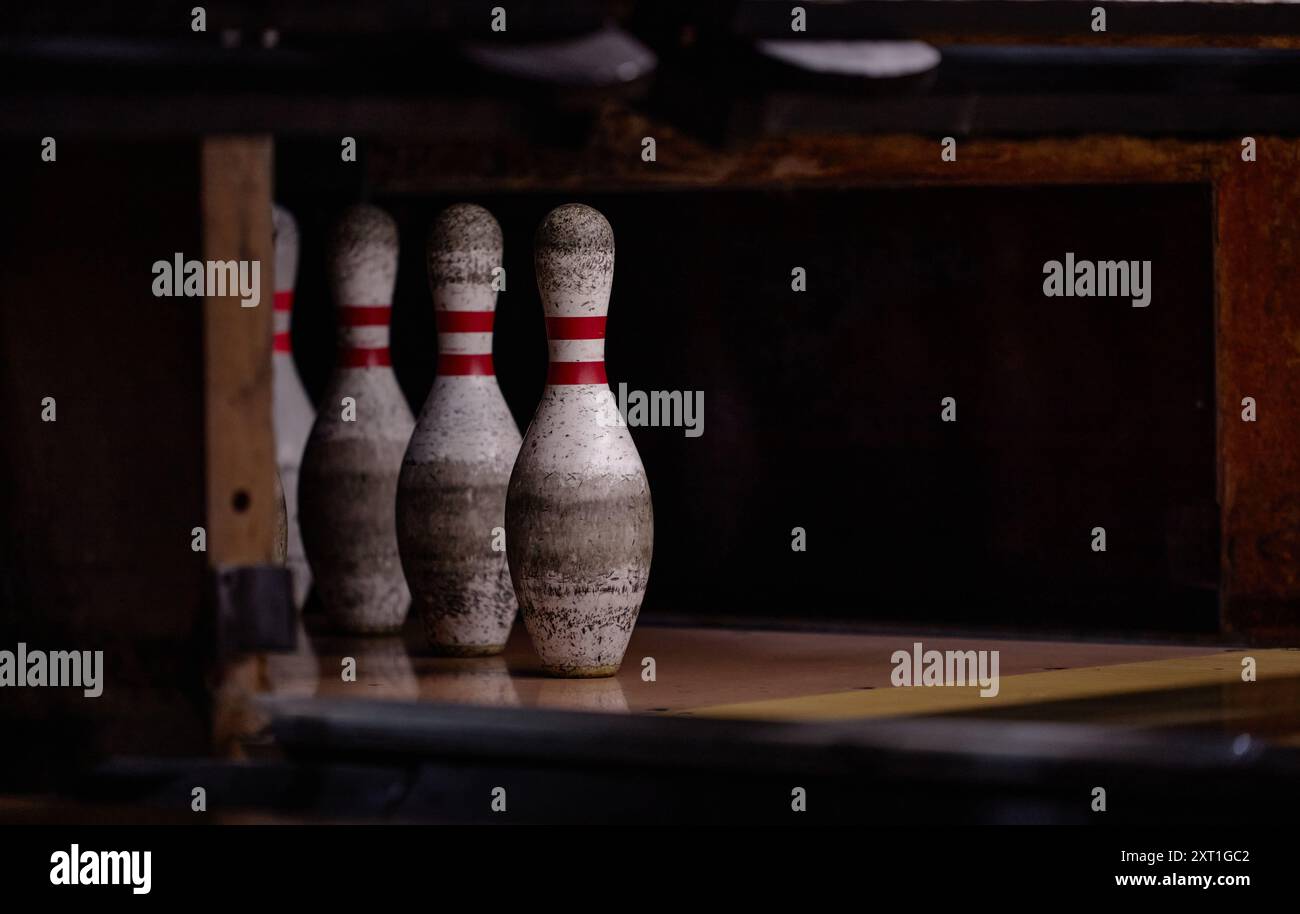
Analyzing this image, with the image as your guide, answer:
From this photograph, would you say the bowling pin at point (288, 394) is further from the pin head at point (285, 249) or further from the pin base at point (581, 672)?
the pin base at point (581, 672)

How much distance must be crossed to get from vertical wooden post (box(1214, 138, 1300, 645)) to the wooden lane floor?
25 centimetres

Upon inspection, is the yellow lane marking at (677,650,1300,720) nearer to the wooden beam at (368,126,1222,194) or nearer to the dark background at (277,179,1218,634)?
the dark background at (277,179,1218,634)

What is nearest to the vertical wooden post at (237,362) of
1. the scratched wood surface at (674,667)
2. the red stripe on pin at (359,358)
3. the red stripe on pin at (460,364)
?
the scratched wood surface at (674,667)

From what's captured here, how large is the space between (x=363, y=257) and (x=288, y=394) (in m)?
0.40

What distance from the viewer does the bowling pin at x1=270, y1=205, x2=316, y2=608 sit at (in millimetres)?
4395

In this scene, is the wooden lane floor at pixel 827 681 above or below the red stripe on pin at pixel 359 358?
below

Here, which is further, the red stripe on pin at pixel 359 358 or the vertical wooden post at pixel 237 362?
the red stripe on pin at pixel 359 358

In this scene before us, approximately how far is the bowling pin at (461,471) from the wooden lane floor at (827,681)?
0.09m

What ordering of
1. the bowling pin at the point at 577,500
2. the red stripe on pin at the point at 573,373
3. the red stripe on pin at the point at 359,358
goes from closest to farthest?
the bowling pin at the point at 577,500 → the red stripe on pin at the point at 573,373 → the red stripe on pin at the point at 359,358

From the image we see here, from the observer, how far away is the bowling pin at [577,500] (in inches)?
140

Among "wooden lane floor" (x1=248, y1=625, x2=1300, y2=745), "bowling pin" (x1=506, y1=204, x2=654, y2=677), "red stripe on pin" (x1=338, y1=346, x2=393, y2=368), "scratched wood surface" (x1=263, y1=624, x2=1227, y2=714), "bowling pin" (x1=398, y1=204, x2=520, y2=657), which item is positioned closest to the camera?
"wooden lane floor" (x1=248, y1=625, x2=1300, y2=745)

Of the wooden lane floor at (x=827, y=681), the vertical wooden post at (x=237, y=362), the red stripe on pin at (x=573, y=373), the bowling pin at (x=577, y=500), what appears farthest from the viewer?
the red stripe on pin at (x=573, y=373)

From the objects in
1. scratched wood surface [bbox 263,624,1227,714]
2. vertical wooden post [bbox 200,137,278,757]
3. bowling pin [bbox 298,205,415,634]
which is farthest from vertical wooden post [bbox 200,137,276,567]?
bowling pin [bbox 298,205,415,634]
